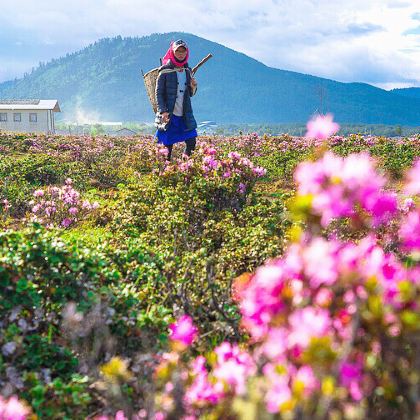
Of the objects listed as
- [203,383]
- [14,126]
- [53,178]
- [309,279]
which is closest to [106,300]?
[203,383]

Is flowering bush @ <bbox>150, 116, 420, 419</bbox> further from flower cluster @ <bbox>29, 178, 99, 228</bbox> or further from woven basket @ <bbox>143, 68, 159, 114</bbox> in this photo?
woven basket @ <bbox>143, 68, 159, 114</bbox>

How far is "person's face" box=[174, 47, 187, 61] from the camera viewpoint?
33.3ft

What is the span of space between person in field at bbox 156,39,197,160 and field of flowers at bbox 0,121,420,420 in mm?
2548

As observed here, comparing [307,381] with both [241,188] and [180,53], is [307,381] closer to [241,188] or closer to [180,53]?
[241,188]

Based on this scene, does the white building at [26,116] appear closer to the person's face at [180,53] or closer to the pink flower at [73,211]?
the person's face at [180,53]

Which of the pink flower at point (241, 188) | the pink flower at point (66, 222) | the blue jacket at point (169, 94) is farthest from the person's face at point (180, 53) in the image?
the pink flower at point (66, 222)

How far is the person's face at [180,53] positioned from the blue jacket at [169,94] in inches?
8.5

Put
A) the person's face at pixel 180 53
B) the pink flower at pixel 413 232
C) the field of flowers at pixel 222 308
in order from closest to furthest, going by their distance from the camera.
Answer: the field of flowers at pixel 222 308 → the pink flower at pixel 413 232 → the person's face at pixel 180 53

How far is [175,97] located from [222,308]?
687cm

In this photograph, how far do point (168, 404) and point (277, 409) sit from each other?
1.77 feet

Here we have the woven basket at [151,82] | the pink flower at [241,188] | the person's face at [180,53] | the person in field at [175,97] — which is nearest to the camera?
the pink flower at [241,188]

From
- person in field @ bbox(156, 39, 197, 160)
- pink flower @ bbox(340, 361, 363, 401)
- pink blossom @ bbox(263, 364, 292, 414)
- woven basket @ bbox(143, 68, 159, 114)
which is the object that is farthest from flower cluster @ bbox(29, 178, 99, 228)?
pink flower @ bbox(340, 361, 363, 401)

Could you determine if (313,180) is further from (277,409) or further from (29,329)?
(29,329)

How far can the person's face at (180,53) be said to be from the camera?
10.1 m
